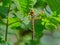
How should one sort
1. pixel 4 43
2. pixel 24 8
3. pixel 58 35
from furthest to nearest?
pixel 58 35, pixel 4 43, pixel 24 8

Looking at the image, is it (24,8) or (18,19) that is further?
(18,19)

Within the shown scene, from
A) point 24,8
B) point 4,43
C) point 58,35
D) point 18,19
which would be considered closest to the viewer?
point 24,8

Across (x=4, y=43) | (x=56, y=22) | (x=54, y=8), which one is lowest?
(x=4, y=43)

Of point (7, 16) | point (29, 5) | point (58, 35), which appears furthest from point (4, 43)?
point (58, 35)

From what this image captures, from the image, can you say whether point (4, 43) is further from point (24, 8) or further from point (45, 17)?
point (24, 8)

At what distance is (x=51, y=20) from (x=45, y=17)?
4cm

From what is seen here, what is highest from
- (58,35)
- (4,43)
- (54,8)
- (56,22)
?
(54,8)

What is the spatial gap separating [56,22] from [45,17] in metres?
0.08

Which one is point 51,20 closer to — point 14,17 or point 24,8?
point 14,17

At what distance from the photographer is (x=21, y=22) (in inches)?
64.7

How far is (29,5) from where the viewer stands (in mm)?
1103

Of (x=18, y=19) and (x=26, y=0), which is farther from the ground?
(x=26, y=0)

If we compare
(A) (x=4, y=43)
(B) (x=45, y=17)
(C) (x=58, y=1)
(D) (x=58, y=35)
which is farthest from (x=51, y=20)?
(D) (x=58, y=35)

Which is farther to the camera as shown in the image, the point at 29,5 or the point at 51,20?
the point at 51,20
